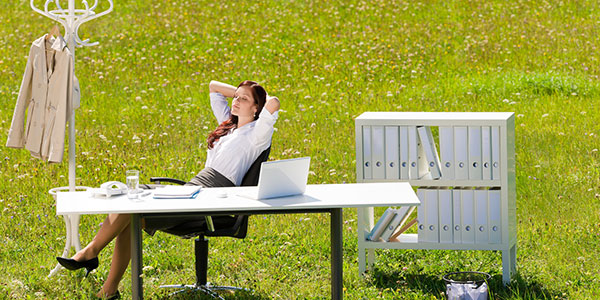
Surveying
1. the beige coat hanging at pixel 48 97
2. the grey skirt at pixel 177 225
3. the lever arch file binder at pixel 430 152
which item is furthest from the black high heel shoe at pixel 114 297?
the lever arch file binder at pixel 430 152

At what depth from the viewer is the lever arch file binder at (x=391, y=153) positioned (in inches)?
231

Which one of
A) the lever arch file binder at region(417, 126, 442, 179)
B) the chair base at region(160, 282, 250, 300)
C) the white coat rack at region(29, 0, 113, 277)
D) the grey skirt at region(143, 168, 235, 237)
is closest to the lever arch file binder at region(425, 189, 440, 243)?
the lever arch file binder at region(417, 126, 442, 179)

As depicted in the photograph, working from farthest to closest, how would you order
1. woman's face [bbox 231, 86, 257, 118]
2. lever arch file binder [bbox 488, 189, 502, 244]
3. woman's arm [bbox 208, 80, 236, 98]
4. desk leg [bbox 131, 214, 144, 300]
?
woman's arm [bbox 208, 80, 236, 98], woman's face [bbox 231, 86, 257, 118], lever arch file binder [bbox 488, 189, 502, 244], desk leg [bbox 131, 214, 144, 300]

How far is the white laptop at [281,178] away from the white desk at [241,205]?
4 centimetres

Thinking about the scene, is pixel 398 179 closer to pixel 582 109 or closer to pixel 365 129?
pixel 365 129

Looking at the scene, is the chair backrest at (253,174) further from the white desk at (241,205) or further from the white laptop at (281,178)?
the white laptop at (281,178)

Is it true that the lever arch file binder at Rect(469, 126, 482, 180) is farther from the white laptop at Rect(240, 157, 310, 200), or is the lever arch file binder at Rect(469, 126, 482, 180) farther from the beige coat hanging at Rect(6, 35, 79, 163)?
the beige coat hanging at Rect(6, 35, 79, 163)

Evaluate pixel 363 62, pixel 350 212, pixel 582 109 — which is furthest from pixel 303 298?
pixel 363 62

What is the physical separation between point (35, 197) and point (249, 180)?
2.73 metres

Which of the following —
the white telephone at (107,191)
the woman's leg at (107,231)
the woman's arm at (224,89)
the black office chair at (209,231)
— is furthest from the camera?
the woman's arm at (224,89)

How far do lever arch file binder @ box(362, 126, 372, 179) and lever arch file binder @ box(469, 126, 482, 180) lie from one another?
2.10 feet

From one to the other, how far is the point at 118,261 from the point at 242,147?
3.69 ft

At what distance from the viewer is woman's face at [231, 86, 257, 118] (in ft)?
19.9

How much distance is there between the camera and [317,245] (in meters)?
6.59
